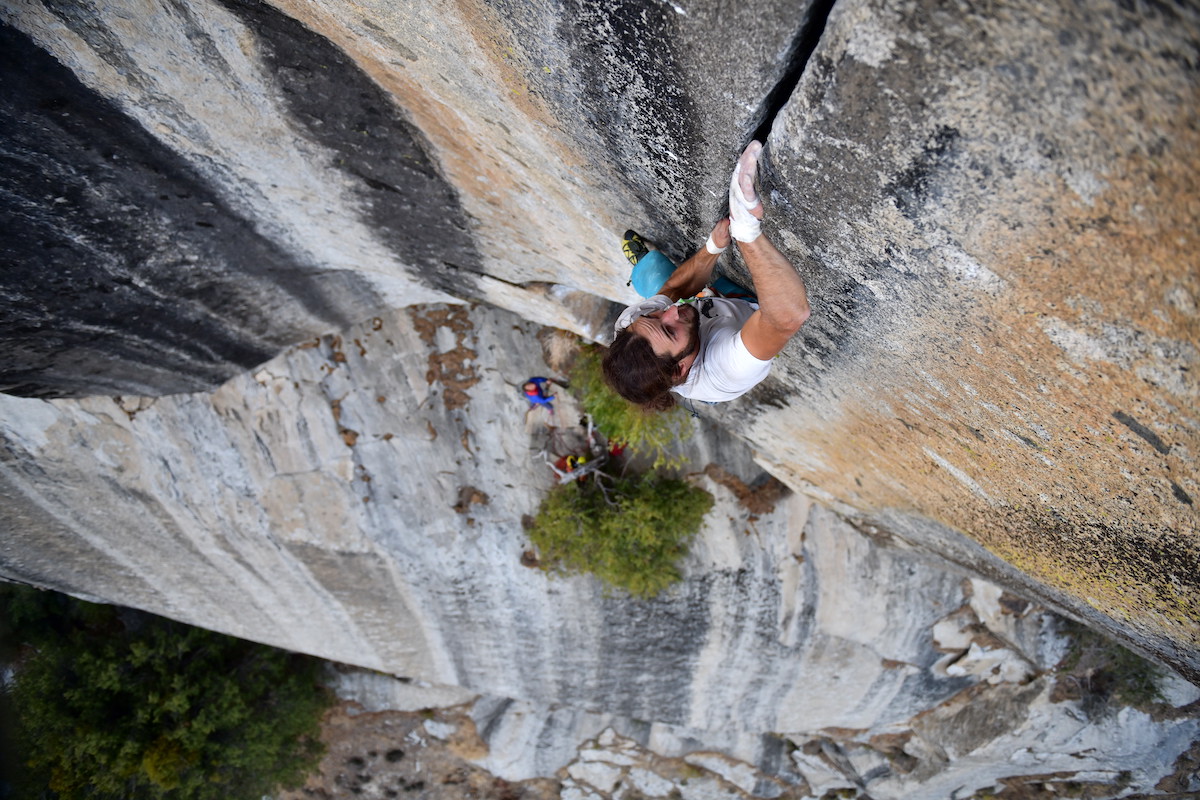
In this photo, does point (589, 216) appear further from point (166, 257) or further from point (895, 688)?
point (895, 688)

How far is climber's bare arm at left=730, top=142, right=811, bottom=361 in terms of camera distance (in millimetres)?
1715

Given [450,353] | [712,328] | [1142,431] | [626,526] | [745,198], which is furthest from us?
[450,353]

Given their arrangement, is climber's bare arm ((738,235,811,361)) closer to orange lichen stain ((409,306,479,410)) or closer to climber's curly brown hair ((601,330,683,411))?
climber's curly brown hair ((601,330,683,411))

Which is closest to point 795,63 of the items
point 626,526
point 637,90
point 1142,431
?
point 637,90

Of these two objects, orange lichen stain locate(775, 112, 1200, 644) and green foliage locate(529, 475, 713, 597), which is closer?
orange lichen stain locate(775, 112, 1200, 644)

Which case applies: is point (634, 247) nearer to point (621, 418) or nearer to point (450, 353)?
point (621, 418)

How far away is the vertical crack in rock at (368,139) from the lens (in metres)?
2.24

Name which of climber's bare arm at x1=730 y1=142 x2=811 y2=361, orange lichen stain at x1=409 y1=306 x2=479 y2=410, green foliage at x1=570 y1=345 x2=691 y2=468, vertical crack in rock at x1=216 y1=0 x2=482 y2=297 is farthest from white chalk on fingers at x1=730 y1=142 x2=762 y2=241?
orange lichen stain at x1=409 y1=306 x2=479 y2=410

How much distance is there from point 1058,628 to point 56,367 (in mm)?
6420

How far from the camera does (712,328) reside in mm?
2244

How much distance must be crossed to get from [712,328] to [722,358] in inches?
5.6

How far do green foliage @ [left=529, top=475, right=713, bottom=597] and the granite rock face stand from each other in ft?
0.82

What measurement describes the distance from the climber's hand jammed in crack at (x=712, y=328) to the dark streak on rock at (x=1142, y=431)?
793 mm

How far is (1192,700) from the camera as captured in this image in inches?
174
